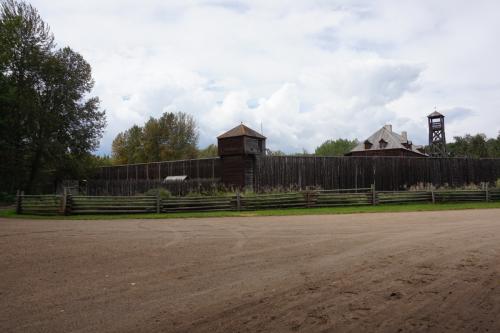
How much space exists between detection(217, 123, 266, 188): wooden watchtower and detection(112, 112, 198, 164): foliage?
35728mm

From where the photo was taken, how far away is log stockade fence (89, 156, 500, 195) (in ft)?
91.8

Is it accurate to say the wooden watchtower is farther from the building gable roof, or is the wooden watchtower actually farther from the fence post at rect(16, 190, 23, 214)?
the building gable roof

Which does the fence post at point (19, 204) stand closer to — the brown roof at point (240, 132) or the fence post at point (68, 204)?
the fence post at point (68, 204)

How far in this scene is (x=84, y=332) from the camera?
4.08 m

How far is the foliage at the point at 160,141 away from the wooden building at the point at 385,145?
25.6 m

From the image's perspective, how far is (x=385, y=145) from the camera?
56281 mm

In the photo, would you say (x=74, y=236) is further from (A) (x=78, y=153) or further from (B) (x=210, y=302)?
(A) (x=78, y=153)

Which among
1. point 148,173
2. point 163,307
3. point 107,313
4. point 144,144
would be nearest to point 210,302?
point 163,307

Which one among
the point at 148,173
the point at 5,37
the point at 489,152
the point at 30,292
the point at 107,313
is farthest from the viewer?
the point at 489,152

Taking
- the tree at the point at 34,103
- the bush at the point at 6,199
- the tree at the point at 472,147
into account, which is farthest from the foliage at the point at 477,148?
the bush at the point at 6,199

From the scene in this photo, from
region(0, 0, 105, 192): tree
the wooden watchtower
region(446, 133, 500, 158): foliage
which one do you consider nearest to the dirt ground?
the wooden watchtower

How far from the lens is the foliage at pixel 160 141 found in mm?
62375

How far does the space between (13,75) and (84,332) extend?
→ 3342cm

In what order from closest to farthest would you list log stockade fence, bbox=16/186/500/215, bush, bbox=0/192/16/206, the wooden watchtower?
1. log stockade fence, bbox=16/186/500/215
2. the wooden watchtower
3. bush, bbox=0/192/16/206
